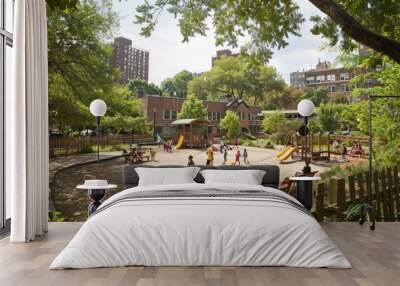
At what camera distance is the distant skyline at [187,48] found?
609 cm

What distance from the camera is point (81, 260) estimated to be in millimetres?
3320

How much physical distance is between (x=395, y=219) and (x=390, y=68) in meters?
2.03

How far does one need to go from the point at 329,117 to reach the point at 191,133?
6.44 ft

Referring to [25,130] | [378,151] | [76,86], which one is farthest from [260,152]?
A: [25,130]

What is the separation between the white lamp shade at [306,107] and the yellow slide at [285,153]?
0.50m

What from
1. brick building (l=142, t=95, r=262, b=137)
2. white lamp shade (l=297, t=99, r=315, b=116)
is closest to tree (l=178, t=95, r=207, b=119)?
brick building (l=142, t=95, r=262, b=137)

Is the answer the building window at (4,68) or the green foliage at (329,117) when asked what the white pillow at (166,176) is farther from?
the green foliage at (329,117)

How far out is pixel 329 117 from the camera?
20.3 ft

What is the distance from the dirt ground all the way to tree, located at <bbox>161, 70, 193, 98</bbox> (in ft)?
2.75

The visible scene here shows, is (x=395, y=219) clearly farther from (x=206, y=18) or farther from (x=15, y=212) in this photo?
(x=15, y=212)

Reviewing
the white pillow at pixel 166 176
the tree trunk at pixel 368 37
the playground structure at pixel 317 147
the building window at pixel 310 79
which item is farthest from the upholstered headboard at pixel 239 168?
the tree trunk at pixel 368 37

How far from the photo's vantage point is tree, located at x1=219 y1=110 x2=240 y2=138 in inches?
247

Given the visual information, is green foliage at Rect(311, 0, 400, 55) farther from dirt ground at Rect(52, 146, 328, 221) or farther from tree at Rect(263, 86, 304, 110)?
dirt ground at Rect(52, 146, 328, 221)

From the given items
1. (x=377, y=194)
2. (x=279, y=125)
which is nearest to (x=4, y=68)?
(x=279, y=125)
